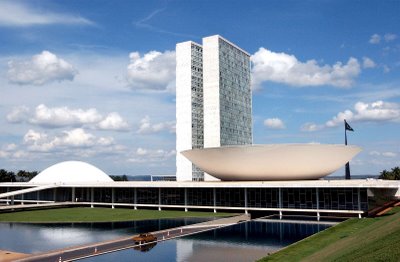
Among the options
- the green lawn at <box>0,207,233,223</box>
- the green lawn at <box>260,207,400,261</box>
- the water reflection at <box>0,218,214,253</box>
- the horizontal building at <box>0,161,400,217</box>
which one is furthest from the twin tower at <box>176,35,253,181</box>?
the green lawn at <box>260,207,400,261</box>

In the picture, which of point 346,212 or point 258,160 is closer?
point 346,212

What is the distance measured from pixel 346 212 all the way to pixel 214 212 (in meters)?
13.6

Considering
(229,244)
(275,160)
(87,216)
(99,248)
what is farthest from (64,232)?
(275,160)

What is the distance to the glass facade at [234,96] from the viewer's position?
3004 inches

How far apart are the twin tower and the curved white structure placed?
27352mm

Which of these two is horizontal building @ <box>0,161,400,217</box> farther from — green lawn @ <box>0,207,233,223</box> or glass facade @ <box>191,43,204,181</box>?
glass facade @ <box>191,43,204,181</box>

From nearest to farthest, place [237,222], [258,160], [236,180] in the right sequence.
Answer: [237,222], [258,160], [236,180]

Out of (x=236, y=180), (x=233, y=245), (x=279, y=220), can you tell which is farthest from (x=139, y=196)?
(x=233, y=245)

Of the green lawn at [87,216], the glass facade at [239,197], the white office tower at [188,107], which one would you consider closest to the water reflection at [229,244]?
the glass facade at [239,197]

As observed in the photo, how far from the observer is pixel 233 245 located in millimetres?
24688

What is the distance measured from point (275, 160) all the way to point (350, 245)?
2359 cm

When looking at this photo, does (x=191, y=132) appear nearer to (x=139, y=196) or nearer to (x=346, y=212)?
(x=139, y=196)

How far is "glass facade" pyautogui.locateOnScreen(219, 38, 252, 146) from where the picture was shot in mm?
76312

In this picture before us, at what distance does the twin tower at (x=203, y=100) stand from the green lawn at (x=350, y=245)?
141 ft
